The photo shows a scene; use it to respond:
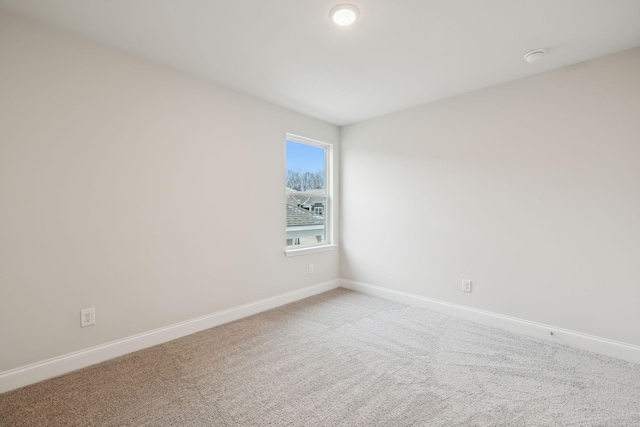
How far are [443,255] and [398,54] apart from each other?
2093 mm

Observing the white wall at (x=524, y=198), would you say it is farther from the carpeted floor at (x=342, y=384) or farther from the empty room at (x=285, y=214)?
the carpeted floor at (x=342, y=384)

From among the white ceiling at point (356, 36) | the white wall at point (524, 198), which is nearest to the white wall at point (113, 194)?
the white ceiling at point (356, 36)

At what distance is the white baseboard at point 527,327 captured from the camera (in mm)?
2213

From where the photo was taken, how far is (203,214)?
2.71 meters

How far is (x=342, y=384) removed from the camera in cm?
187

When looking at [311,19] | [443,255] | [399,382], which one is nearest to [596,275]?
[443,255]

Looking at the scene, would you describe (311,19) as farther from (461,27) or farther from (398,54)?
(461,27)

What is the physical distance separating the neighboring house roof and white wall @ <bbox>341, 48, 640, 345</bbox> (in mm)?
815

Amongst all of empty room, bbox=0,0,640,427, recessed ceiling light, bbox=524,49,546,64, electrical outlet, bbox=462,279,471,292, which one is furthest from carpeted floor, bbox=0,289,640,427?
recessed ceiling light, bbox=524,49,546,64

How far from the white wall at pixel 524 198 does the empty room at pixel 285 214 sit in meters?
0.02

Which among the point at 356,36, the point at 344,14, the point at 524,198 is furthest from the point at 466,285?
the point at 344,14

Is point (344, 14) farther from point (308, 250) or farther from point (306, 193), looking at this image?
point (308, 250)

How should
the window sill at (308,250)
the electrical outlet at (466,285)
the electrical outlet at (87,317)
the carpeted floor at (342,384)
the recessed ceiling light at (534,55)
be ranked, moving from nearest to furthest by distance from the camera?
1. the carpeted floor at (342,384)
2. the electrical outlet at (87,317)
3. the recessed ceiling light at (534,55)
4. the electrical outlet at (466,285)
5. the window sill at (308,250)

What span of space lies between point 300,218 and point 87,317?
234 centimetres
